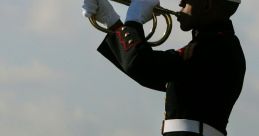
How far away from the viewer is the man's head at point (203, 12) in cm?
739

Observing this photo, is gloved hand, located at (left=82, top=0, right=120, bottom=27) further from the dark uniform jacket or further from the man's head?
the man's head

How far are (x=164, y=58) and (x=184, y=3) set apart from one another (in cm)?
87

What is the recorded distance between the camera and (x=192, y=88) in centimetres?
707

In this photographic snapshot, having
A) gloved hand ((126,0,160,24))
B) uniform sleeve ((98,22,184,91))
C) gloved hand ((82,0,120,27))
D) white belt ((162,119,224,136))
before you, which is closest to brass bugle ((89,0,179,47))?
gloved hand ((82,0,120,27))

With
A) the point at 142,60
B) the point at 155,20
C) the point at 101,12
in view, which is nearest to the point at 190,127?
the point at 142,60

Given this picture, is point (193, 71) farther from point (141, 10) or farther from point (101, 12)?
point (101, 12)

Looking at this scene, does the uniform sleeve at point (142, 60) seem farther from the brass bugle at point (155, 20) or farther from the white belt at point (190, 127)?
the brass bugle at point (155, 20)

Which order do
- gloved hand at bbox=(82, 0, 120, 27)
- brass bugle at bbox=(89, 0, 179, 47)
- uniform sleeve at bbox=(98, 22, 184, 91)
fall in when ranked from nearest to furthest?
uniform sleeve at bbox=(98, 22, 184, 91)
gloved hand at bbox=(82, 0, 120, 27)
brass bugle at bbox=(89, 0, 179, 47)

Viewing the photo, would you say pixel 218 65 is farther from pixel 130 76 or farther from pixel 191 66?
pixel 130 76

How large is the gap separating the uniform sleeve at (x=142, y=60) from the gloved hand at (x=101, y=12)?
2.05 feet

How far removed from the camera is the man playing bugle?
23.0 feet

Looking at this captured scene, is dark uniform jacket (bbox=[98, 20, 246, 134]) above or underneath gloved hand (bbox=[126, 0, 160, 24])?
underneath

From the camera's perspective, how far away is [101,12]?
317 inches

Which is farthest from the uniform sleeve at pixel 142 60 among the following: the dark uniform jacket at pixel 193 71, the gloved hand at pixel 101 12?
the gloved hand at pixel 101 12
